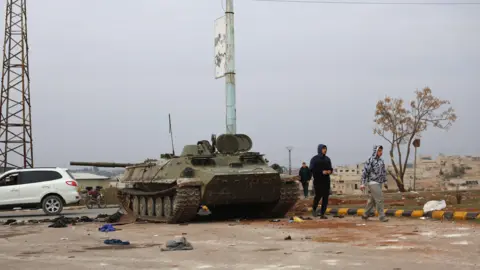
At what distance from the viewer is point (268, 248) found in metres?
9.73

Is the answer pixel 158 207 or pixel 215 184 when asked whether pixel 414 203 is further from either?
pixel 158 207

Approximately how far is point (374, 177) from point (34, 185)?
12.1 meters

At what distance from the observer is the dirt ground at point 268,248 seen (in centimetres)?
795

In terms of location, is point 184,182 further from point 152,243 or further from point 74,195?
point 74,195

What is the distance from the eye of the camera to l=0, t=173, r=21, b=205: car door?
21.5m

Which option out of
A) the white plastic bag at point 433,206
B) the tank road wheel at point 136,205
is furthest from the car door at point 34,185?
the white plastic bag at point 433,206

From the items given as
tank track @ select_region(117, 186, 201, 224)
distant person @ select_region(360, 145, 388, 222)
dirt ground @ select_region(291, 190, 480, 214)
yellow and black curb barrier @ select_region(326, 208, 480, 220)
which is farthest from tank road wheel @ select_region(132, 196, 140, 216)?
distant person @ select_region(360, 145, 388, 222)

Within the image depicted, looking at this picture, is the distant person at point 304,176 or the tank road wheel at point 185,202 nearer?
the tank road wheel at point 185,202

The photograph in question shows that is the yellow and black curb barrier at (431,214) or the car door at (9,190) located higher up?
the car door at (9,190)

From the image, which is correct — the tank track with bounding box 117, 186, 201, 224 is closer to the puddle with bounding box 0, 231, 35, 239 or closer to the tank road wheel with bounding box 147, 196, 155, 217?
the tank road wheel with bounding box 147, 196, 155, 217

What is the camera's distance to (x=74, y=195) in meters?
22.5

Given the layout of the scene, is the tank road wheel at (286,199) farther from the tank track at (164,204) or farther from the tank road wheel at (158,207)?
the tank road wheel at (158,207)

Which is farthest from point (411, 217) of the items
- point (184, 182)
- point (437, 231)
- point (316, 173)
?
point (184, 182)

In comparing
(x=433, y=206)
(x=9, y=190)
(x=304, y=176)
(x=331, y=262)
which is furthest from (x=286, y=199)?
(x=304, y=176)
